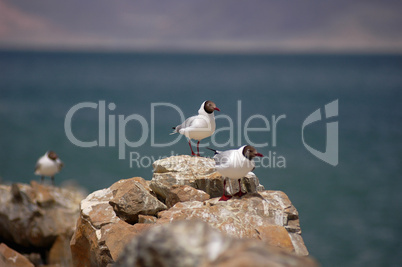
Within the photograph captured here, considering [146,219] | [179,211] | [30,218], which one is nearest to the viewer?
[179,211]

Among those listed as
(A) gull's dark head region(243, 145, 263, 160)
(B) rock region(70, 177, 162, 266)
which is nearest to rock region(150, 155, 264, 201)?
(B) rock region(70, 177, 162, 266)

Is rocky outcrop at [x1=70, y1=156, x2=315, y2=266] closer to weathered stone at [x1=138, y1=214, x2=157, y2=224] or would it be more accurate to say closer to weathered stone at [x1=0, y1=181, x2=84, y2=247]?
weathered stone at [x1=138, y1=214, x2=157, y2=224]

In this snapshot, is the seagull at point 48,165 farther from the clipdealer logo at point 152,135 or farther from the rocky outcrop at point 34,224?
the clipdealer logo at point 152,135

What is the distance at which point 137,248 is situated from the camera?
3838 mm

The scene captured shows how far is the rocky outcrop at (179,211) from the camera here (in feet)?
23.6

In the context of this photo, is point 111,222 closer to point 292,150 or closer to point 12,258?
point 12,258

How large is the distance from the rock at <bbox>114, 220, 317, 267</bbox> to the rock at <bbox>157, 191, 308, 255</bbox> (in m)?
3.04

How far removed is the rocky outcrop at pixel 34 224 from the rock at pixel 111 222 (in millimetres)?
4241

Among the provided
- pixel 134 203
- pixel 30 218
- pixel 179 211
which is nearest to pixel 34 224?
pixel 30 218

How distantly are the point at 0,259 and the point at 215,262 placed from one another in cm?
951

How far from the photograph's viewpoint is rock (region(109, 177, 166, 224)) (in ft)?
26.6

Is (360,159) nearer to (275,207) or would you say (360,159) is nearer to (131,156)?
(131,156)

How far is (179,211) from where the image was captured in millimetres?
7645

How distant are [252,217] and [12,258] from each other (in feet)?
24.6
